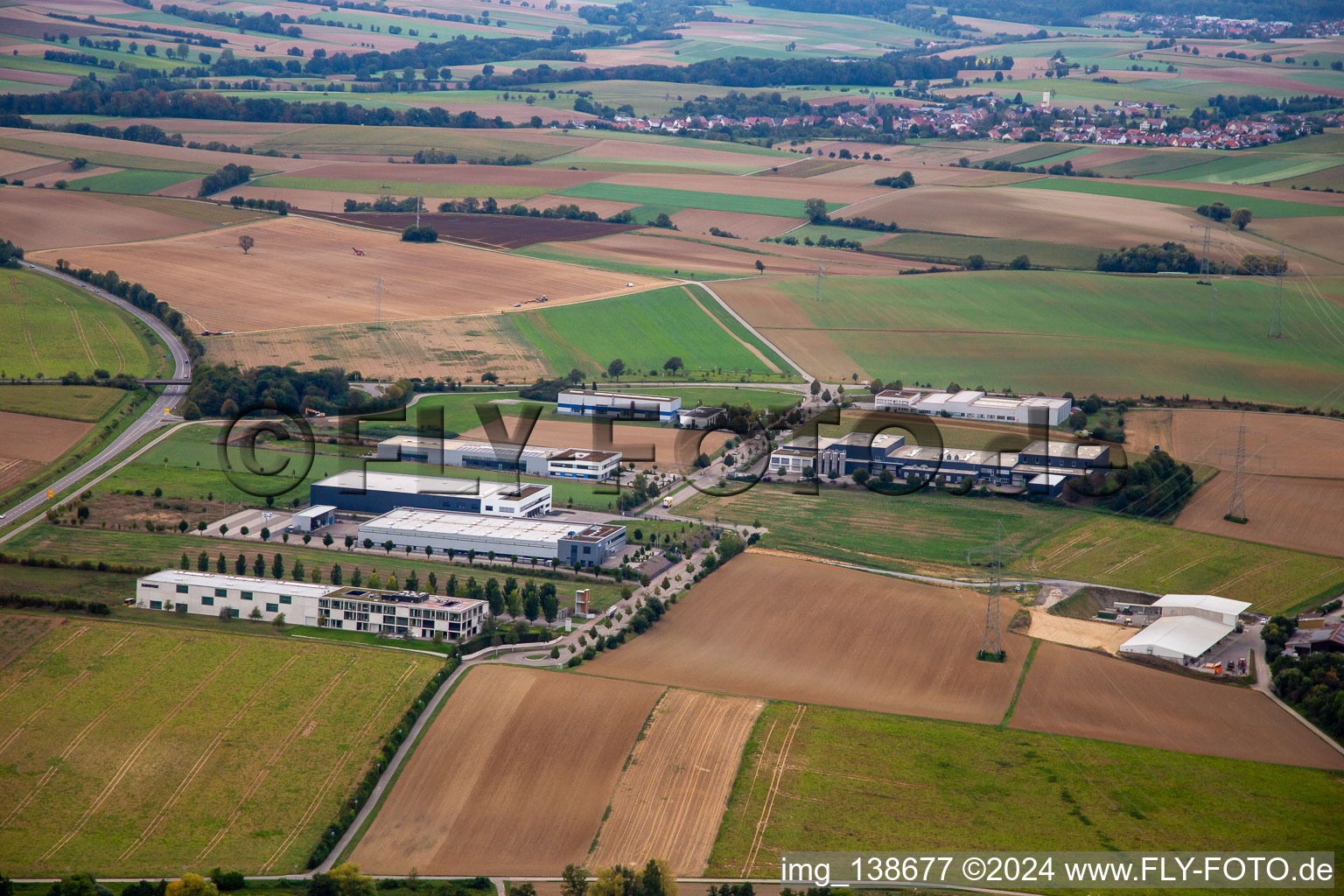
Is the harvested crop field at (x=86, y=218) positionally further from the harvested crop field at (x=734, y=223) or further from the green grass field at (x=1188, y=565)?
the green grass field at (x=1188, y=565)

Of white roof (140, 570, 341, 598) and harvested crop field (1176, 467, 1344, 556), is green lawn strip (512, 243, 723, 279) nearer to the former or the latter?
harvested crop field (1176, 467, 1344, 556)

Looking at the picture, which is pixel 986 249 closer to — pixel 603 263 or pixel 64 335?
pixel 603 263

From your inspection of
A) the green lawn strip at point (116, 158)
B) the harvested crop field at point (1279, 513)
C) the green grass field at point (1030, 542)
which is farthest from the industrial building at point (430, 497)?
the green lawn strip at point (116, 158)

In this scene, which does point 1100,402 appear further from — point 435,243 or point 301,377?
point 435,243

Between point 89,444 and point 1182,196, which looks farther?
point 1182,196

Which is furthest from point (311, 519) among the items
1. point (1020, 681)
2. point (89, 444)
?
point (1020, 681)

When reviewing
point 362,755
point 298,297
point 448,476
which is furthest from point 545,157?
point 362,755

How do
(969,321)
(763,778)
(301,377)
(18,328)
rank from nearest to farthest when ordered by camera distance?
(763,778), (301,377), (18,328), (969,321)
